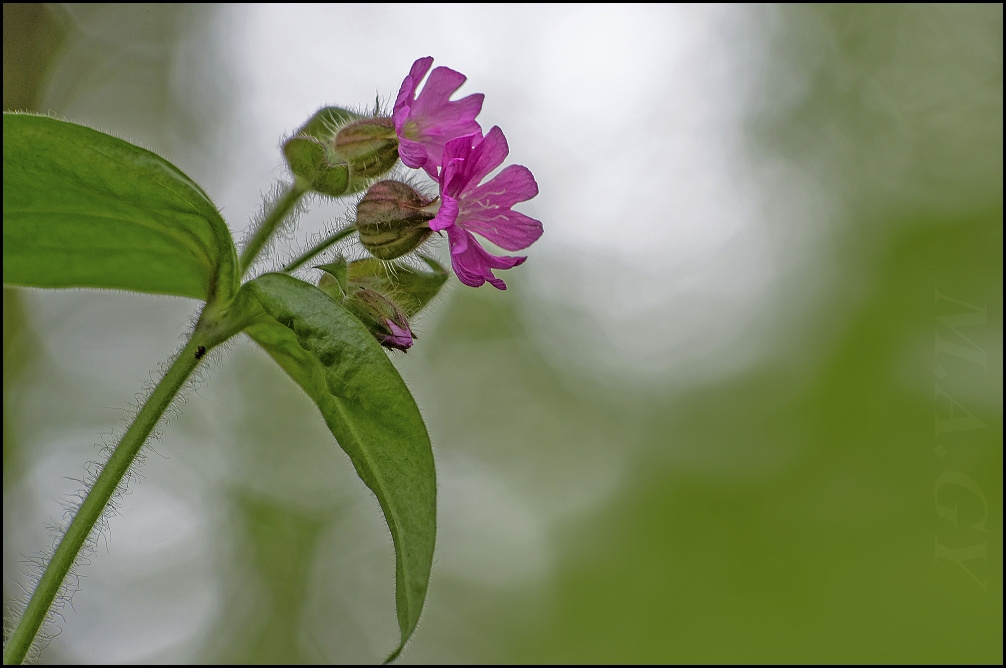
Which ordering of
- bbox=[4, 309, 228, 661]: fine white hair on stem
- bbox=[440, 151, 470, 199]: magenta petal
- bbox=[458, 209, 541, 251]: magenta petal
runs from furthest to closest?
bbox=[458, 209, 541, 251]: magenta petal → bbox=[440, 151, 470, 199]: magenta petal → bbox=[4, 309, 228, 661]: fine white hair on stem

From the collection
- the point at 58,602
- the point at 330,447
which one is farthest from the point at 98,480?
the point at 330,447

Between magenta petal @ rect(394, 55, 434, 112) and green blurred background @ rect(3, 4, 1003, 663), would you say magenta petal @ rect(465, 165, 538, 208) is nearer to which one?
magenta petal @ rect(394, 55, 434, 112)

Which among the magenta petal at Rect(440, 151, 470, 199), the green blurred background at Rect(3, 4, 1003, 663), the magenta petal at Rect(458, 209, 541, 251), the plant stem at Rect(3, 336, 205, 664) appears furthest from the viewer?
the green blurred background at Rect(3, 4, 1003, 663)

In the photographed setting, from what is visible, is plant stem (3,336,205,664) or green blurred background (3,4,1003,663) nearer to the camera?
plant stem (3,336,205,664)

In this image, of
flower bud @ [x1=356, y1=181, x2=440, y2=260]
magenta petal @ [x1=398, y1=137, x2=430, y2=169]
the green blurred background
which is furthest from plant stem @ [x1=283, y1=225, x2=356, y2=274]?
the green blurred background

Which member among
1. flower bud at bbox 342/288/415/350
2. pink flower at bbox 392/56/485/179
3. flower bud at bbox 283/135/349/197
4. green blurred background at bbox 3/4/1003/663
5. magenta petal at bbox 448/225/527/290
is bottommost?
green blurred background at bbox 3/4/1003/663

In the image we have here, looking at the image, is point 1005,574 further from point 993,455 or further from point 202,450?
point 202,450

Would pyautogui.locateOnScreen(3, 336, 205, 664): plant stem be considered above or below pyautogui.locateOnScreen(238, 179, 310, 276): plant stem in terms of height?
below

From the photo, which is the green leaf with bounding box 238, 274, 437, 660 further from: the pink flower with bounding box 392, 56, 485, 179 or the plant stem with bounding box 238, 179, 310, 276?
the pink flower with bounding box 392, 56, 485, 179

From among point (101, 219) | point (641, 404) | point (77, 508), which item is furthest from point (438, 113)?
point (641, 404)
